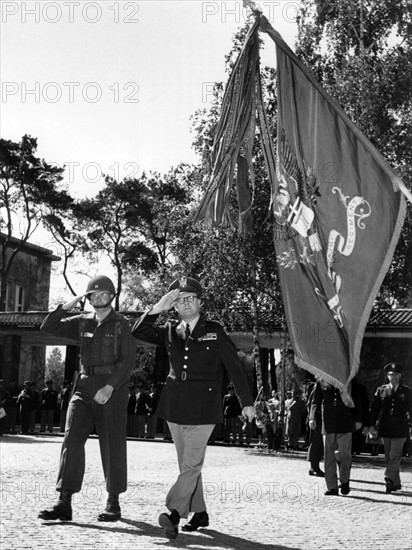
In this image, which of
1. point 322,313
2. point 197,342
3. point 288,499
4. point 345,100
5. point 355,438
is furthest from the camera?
point 345,100

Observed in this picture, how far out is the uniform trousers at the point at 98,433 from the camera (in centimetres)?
634

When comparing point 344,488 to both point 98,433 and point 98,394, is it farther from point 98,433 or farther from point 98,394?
point 98,394

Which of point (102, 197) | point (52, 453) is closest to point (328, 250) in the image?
point (52, 453)

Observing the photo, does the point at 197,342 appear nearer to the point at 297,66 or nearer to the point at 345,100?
the point at 297,66

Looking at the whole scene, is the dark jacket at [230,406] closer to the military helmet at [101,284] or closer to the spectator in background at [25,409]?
the spectator in background at [25,409]

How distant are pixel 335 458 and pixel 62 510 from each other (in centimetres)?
793

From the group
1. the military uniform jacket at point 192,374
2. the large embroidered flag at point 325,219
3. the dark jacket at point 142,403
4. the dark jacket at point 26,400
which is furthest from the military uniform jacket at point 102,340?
the dark jacket at point 26,400

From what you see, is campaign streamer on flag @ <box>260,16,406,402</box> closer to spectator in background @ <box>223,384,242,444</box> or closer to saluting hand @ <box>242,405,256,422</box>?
saluting hand @ <box>242,405,256,422</box>

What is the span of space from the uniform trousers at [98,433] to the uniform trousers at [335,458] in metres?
7.49

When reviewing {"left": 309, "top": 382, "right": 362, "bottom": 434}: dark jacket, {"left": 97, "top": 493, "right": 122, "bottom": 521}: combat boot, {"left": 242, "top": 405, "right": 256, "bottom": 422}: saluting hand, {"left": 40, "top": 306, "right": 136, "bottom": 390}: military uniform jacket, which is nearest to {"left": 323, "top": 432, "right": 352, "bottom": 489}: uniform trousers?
{"left": 309, "top": 382, "right": 362, "bottom": 434}: dark jacket

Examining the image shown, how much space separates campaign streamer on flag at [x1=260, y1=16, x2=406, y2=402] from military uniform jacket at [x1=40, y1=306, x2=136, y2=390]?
1521 millimetres

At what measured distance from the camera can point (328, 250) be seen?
4734mm

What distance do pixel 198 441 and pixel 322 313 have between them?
63.7 inches

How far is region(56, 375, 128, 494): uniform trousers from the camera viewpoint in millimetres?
6340
